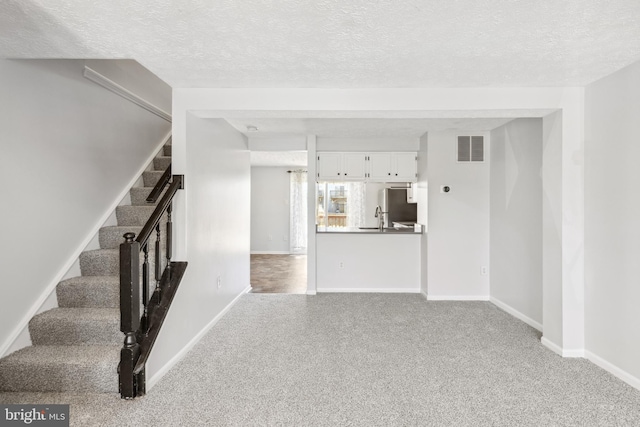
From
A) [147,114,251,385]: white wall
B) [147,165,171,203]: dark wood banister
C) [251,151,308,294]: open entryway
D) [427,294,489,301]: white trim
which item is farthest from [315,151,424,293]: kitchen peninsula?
[251,151,308,294]: open entryway

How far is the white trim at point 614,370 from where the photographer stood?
241cm

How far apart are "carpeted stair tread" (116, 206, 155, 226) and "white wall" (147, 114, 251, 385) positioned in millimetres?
597

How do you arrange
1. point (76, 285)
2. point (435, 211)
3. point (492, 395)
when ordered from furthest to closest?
point (435, 211) → point (76, 285) → point (492, 395)

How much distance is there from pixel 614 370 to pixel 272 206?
753 cm

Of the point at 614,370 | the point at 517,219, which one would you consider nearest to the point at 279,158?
the point at 517,219

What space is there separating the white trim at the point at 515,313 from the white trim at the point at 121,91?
16.2 feet

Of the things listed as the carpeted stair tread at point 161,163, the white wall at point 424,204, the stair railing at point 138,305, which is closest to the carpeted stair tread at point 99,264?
the stair railing at point 138,305

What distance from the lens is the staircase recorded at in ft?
7.41

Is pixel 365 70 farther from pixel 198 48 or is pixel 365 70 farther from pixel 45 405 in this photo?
pixel 45 405

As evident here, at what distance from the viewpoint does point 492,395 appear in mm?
2318

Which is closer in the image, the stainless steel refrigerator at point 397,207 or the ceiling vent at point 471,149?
the ceiling vent at point 471,149

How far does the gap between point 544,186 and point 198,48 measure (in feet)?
10.1

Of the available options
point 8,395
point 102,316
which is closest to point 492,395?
point 102,316

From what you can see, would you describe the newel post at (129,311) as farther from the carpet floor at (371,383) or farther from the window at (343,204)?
the window at (343,204)
